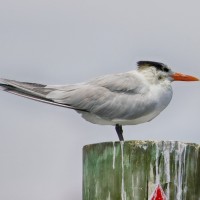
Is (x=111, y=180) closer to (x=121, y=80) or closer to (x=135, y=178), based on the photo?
(x=135, y=178)

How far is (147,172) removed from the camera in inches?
221

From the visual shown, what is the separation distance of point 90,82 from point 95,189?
3.93 metres

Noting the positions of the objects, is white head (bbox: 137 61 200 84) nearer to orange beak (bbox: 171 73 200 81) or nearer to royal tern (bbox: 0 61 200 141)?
orange beak (bbox: 171 73 200 81)

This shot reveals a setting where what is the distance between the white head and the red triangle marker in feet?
14.2

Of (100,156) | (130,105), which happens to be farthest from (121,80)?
(100,156)

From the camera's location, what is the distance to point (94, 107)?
9508 millimetres

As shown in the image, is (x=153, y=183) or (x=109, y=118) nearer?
(x=153, y=183)

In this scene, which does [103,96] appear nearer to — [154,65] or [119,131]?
[119,131]

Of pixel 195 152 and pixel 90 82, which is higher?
pixel 90 82

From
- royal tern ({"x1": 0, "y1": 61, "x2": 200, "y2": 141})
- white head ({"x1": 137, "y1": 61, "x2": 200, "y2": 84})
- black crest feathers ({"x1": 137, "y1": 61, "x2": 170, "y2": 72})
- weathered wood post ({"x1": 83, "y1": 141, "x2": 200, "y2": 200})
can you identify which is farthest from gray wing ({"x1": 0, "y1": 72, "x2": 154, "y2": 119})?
weathered wood post ({"x1": 83, "y1": 141, "x2": 200, "y2": 200})

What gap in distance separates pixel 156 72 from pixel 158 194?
464cm

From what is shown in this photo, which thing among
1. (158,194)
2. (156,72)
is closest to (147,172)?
(158,194)

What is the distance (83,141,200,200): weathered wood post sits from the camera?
5.62 meters

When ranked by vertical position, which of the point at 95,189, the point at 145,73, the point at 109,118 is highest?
the point at 145,73
